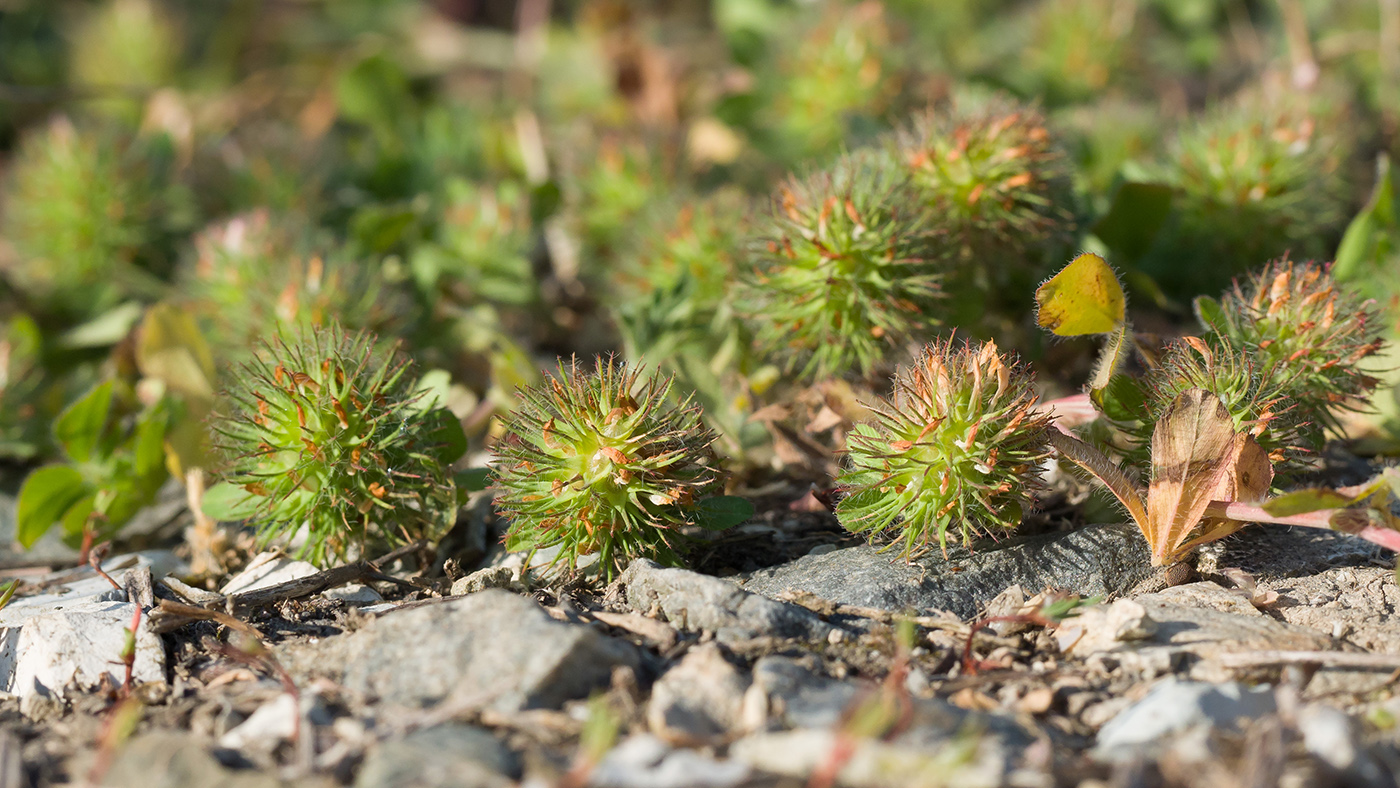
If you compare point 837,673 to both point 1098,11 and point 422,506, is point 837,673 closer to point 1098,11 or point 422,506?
point 422,506

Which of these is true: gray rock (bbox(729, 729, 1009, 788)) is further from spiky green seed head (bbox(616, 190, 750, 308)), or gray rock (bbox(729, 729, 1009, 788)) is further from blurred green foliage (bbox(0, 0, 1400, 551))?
spiky green seed head (bbox(616, 190, 750, 308))

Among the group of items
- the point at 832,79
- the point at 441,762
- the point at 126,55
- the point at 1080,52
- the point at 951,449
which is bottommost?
the point at 441,762

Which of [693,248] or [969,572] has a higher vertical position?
[693,248]

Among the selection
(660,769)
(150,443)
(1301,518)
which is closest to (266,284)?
(150,443)

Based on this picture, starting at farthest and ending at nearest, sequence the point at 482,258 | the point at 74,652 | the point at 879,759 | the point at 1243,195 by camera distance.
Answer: the point at 482,258
the point at 1243,195
the point at 74,652
the point at 879,759

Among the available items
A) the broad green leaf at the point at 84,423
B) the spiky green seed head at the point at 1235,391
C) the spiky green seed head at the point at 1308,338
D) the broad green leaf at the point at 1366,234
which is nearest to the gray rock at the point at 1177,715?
the spiky green seed head at the point at 1235,391

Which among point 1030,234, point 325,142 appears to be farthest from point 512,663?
point 325,142

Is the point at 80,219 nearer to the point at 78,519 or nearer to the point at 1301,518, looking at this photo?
the point at 78,519
